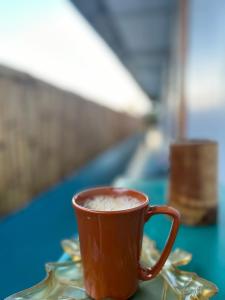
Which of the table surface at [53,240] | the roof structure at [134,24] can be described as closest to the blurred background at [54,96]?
the table surface at [53,240]

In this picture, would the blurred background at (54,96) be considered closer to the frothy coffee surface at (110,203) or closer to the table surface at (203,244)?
the table surface at (203,244)

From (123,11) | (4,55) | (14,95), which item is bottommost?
(14,95)

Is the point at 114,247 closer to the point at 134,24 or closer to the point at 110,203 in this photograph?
the point at 110,203

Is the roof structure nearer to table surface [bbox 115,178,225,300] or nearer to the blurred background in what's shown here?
the blurred background

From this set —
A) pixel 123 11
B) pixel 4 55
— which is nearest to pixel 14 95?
pixel 4 55

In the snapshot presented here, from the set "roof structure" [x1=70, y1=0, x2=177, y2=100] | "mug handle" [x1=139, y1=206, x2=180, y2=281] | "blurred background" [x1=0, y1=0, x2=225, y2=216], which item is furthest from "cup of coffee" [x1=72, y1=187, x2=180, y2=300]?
"roof structure" [x1=70, y1=0, x2=177, y2=100]

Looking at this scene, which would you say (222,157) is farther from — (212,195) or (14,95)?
(14,95)

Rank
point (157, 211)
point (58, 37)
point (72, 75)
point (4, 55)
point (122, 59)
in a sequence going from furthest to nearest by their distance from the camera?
1. point (122, 59)
2. point (72, 75)
3. point (58, 37)
4. point (4, 55)
5. point (157, 211)

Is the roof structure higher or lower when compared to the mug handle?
higher
